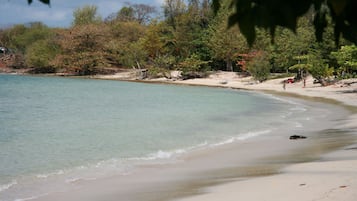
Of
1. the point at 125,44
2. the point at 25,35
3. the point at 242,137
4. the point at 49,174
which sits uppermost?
the point at 25,35

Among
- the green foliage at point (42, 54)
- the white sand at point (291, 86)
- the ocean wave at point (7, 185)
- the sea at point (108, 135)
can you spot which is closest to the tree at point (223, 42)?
the white sand at point (291, 86)

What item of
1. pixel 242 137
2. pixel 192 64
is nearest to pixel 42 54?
pixel 192 64

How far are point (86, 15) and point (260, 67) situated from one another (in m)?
46.0

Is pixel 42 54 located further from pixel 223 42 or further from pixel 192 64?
pixel 223 42

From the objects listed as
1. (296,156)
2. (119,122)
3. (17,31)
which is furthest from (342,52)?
(17,31)

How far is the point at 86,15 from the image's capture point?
8594 cm

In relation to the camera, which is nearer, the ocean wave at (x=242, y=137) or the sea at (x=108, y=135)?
the sea at (x=108, y=135)

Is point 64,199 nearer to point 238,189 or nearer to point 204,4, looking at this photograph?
point 238,189

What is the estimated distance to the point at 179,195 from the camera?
7.42 metres

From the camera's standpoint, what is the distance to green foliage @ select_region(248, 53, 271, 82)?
48.0 meters

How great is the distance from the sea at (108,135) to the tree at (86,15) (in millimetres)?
60913

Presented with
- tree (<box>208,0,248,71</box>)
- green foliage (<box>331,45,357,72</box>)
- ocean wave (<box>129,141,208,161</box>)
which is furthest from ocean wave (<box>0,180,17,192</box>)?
tree (<box>208,0,248,71</box>)

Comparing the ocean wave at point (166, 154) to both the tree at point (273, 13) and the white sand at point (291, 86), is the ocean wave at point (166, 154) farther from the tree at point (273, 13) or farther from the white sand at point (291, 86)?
the white sand at point (291, 86)

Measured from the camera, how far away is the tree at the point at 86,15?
8462 centimetres
